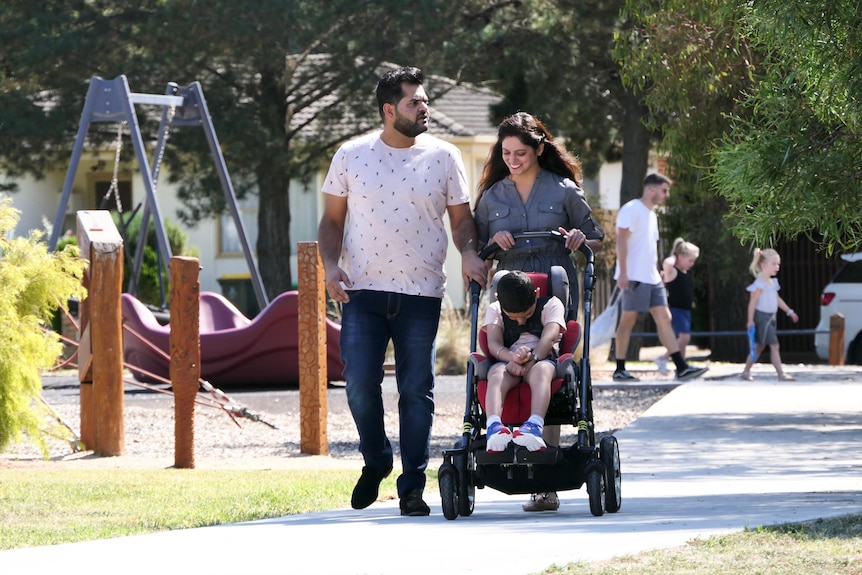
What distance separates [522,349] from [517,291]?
27 centimetres

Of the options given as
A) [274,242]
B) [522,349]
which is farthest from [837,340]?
[522,349]

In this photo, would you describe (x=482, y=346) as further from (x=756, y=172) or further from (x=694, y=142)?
(x=694, y=142)

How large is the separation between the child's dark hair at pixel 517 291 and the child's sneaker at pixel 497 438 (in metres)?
0.56

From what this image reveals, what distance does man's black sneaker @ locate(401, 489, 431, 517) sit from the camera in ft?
23.8

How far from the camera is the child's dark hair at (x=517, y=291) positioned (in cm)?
704

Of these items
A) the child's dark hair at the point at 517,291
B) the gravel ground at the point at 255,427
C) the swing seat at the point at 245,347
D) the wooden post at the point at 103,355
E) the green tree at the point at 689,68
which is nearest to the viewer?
the child's dark hair at the point at 517,291

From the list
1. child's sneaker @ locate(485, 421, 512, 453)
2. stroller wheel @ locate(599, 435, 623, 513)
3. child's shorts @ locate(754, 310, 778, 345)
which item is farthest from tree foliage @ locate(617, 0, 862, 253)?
child's shorts @ locate(754, 310, 778, 345)

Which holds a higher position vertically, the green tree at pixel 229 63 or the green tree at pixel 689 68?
the green tree at pixel 229 63

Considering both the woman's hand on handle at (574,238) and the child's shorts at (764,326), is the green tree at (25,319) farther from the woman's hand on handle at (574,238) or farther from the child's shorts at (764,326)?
the child's shorts at (764,326)

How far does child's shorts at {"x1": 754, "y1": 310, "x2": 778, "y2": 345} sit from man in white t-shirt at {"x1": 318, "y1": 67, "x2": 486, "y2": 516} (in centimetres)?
964

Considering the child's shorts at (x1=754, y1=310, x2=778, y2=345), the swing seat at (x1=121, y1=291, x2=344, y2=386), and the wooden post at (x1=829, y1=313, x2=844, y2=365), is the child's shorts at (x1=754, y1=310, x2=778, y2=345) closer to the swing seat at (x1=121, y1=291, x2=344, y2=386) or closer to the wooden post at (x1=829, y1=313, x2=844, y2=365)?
the swing seat at (x1=121, y1=291, x2=344, y2=386)

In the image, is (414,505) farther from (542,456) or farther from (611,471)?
(611,471)

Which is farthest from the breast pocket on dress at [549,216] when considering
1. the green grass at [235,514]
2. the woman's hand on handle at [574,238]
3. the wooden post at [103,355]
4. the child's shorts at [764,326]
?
the child's shorts at [764,326]

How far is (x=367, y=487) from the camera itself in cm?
762
